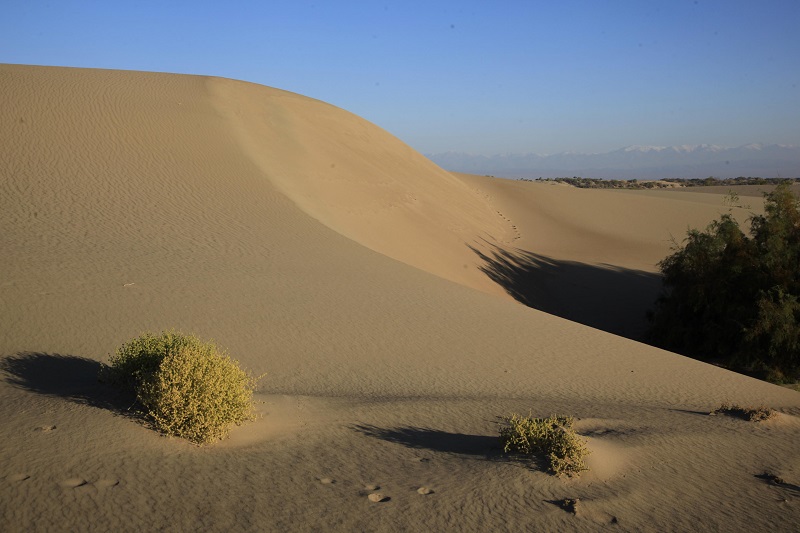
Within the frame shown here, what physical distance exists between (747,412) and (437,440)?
179 inches

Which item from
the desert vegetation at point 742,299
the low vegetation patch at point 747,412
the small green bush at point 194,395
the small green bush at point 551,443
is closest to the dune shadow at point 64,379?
the small green bush at point 194,395

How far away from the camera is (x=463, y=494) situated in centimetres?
606

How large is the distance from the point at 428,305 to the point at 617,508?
319 inches

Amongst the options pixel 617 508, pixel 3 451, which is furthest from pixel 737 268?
pixel 3 451

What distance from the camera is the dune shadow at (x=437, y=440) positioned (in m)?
7.28

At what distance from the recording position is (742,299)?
1639 centimetres

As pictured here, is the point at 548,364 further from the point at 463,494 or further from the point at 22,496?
the point at 22,496

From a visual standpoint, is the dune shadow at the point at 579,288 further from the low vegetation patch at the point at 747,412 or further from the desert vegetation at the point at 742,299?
the low vegetation patch at the point at 747,412

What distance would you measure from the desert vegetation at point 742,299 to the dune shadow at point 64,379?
43.6ft

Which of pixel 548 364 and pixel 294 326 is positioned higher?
pixel 294 326

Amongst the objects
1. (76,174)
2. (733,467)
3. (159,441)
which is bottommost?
(733,467)

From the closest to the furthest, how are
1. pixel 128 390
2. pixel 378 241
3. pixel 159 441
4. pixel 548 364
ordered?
pixel 159 441, pixel 128 390, pixel 548 364, pixel 378 241

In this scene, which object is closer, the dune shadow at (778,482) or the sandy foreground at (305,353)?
the sandy foreground at (305,353)

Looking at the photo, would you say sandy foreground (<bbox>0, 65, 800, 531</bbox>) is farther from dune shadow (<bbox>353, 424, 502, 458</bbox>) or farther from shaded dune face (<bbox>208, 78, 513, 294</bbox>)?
Result: shaded dune face (<bbox>208, 78, 513, 294</bbox>)
